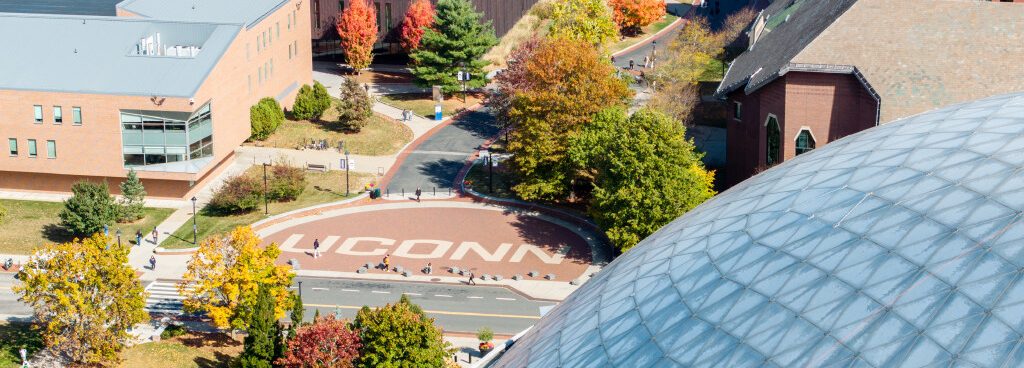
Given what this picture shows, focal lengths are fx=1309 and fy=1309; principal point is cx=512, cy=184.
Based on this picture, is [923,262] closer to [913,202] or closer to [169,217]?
[913,202]

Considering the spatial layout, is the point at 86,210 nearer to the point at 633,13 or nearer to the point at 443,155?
the point at 443,155

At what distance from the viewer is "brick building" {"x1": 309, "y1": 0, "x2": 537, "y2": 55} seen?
13800 centimetres

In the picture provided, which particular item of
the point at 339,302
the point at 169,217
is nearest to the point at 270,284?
the point at 339,302

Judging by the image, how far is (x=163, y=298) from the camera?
7956 cm

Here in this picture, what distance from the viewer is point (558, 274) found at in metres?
83.6

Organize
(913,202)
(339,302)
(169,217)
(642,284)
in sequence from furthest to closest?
(169,217) → (339,302) → (642,284) → (913,202)

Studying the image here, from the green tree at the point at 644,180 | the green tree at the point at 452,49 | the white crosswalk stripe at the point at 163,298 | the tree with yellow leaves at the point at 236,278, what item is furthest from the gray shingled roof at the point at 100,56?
the green tree at the point at 644,180

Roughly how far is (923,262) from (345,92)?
295 ft

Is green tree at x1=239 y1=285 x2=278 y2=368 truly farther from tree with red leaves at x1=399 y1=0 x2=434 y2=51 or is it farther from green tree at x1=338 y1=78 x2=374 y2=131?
tree with red leaves at x1=399 y1=0 x2=434 y2=51

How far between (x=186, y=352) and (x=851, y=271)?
2064 inches

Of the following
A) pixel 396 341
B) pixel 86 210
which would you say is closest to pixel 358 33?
pixel 86 210

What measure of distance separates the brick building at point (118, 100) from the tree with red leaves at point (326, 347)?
1419 inches

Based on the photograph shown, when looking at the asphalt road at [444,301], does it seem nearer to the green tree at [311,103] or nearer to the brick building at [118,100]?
the brick building at [118,100]

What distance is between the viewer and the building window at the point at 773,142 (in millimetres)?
84812
